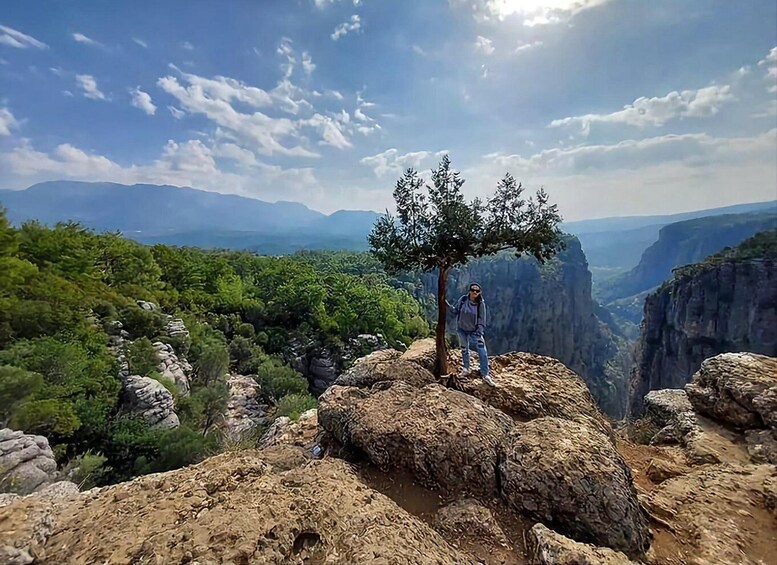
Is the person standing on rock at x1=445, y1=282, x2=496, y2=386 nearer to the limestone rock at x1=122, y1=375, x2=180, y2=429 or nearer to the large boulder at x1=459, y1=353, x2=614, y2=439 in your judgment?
the large boulder at x1=459, y1=353, x2=614, y2=439

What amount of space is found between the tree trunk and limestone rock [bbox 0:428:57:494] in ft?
41.8

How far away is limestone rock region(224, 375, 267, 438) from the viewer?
25.7 meters

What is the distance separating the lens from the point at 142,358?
2439cm

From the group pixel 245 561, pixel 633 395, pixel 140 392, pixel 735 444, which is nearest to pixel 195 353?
pixel 140 392

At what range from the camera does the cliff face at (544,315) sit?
10675 centimetres

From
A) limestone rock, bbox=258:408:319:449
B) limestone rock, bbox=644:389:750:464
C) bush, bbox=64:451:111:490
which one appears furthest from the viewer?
bush, bbox=64:451:111:490

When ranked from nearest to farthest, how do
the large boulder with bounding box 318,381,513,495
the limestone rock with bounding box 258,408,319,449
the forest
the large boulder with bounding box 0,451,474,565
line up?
the large boulder with bounding box 0,451,474,565 < the large boulder with bounding box 318,381,513,495 < the limestone rock with bounding box 258,408,319,449 < the forest

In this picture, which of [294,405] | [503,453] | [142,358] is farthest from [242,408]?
[503,453]

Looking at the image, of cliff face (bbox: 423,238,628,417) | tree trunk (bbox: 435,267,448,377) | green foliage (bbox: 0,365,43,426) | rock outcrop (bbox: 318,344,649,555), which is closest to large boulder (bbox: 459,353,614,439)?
rock outcrop (bbox: 318,344,649,555)

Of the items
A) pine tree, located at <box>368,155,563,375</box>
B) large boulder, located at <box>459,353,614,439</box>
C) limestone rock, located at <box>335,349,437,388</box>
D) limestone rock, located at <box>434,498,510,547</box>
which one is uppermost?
pine tree, located at <box>368,155,563,375</box>

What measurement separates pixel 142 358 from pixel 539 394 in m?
26.2

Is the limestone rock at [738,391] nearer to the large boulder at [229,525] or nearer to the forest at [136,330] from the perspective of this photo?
the large boulder at [229,525]

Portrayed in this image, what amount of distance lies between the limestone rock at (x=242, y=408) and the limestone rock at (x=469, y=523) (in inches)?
875

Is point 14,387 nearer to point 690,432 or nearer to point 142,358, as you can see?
point 142,358
